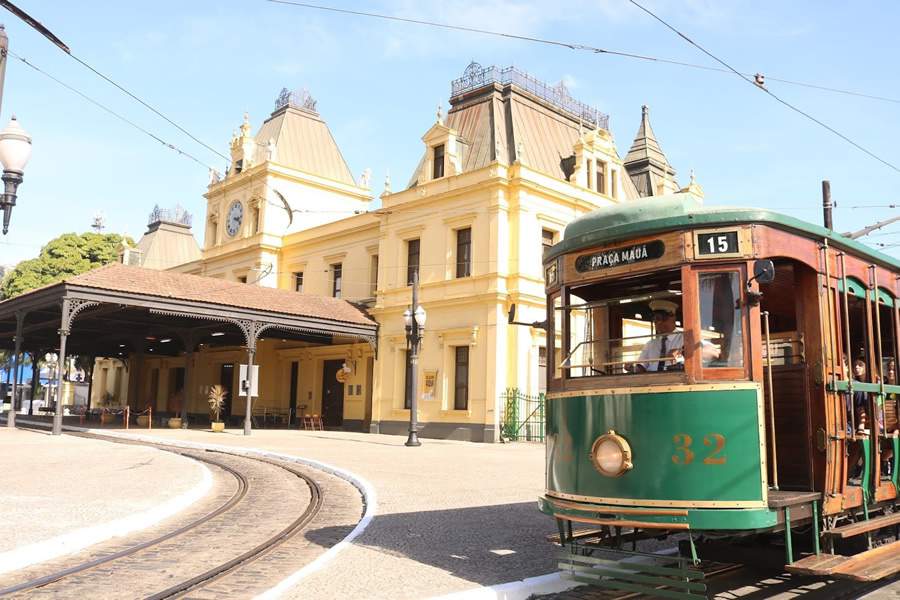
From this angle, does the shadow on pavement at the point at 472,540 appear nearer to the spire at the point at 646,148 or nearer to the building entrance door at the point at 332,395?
the building entrance door at the point at 332,395

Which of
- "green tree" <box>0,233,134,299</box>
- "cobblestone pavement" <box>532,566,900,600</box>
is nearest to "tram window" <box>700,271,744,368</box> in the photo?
"cobblestone pavement" <box>532,566,900,600</box>

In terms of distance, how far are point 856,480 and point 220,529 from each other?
6.15 meters

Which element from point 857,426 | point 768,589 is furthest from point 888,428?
point 768,589

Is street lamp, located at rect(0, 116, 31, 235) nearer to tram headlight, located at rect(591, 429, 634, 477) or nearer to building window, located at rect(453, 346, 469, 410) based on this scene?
tram headlight, located at rect(591, 429, 634, 477)

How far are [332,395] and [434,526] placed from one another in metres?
24.2

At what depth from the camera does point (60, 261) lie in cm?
4288

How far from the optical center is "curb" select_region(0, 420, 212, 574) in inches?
254

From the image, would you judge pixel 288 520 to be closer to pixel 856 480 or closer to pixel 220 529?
pixel 220 529

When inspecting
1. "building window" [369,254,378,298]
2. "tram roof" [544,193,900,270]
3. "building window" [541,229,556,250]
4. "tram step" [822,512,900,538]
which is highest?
"building window" [541,229,556,250]

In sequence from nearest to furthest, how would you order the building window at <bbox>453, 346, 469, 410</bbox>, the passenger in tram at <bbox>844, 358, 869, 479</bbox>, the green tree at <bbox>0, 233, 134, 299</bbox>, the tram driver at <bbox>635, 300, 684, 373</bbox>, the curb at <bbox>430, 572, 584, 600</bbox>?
the curb at <bbox>430, 572, 584, 600</bbox>
the tram driver at <bbox>635, 300, 684, 373</bbox>
the passenger in tram at <bbox>844, 358, 869, 479</bbox>
the building window at <bbox>453, 346, 469, 410</bbox>
the green tree at <bbox>0, 233, 134, 299</bbox>

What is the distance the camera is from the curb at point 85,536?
6.45 m

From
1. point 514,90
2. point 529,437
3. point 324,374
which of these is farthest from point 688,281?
point 324,374

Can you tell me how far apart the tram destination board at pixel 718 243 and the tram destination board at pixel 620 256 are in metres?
0.27

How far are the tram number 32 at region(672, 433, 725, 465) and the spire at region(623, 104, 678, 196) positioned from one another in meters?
29.7
